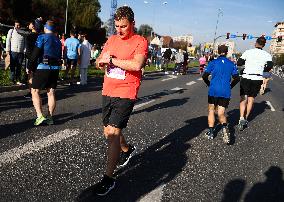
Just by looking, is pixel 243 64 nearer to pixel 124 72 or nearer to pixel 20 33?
pixel 124 72

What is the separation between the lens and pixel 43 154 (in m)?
5.06

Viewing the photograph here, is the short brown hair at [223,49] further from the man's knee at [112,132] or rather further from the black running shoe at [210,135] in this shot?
the man's knee at [112,132]

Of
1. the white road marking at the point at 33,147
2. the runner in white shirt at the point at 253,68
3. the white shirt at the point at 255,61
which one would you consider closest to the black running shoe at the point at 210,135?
the runner in white shirt at the point at 253,68

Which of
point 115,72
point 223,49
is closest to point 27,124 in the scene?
point 115,72

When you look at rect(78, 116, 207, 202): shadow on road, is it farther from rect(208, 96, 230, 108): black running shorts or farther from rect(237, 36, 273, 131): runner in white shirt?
rect(237, 36, 273, 131): runner in white shirt

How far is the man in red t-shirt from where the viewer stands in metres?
3.92

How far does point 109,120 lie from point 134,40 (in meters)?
0.96

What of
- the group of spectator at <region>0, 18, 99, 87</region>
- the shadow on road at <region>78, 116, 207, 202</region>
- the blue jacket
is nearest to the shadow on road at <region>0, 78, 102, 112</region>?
the group of spectator at <region>0, 18, 99, 87</region>

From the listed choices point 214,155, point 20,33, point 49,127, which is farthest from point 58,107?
point 214,155

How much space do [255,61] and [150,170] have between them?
15.6 ft

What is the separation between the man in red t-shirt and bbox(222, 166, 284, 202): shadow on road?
4.63ft

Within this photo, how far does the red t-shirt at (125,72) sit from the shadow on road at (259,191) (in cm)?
167

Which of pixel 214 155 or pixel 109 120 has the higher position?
pixel 109 120

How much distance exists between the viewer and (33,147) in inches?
210
